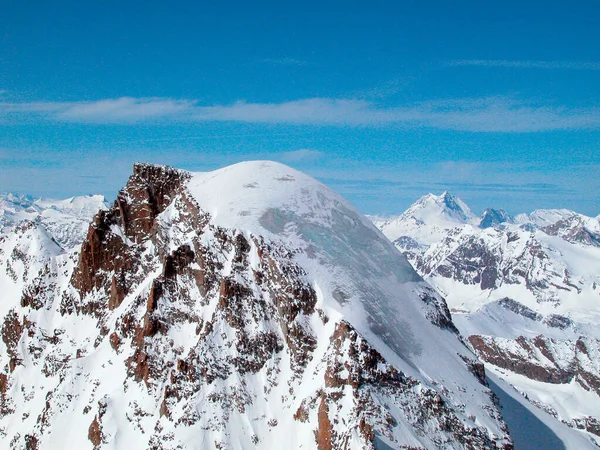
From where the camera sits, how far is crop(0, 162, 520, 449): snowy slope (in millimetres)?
91125

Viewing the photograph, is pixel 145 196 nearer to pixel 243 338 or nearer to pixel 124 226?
pixel 124 226

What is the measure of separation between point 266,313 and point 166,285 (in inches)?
914

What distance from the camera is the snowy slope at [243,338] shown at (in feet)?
299

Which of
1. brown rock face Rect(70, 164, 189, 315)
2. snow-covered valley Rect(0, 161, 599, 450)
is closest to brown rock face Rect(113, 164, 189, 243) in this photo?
brown rock face Rect(70, 164, 189, 315)

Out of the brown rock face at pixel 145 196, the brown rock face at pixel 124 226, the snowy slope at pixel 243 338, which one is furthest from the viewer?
the brown rock face at pixel 145 196

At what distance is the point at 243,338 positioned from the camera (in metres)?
103

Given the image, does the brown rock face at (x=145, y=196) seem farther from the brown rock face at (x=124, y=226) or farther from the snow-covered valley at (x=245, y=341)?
the snow-covered valley at (x=245, y=341)

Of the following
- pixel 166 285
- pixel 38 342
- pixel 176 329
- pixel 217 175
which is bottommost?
pixel 38 342

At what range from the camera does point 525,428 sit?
418 ft

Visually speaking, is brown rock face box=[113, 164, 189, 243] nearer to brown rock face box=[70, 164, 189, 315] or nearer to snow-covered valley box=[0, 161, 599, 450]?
brown rock face box=[70, 164, 189, 315]

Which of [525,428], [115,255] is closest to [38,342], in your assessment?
[115,255]

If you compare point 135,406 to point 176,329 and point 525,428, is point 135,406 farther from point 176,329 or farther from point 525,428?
point 525,428

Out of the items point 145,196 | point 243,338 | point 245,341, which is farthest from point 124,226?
point 245,341

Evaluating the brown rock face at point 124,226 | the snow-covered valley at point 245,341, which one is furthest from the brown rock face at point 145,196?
the snow-covered valley at point 245,341
